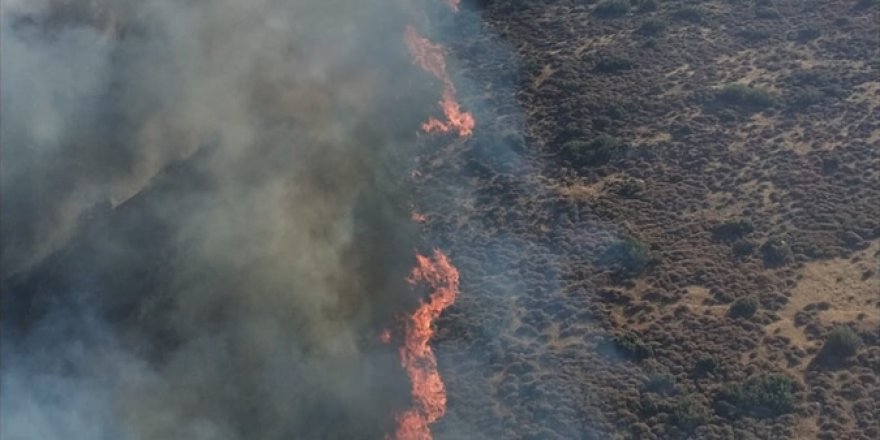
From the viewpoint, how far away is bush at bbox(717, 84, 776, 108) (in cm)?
3628

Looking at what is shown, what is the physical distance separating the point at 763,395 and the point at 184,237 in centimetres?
1843

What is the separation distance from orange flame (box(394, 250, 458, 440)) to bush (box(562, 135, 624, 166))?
743 cm

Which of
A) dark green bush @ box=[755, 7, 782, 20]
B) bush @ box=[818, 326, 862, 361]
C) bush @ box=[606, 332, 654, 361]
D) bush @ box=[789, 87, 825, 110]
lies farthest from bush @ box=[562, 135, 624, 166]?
dark green bush @ box=[755, 7, 782, 20]

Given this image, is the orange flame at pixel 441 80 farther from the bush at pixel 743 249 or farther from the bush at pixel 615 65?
the bush at pixel 743 249

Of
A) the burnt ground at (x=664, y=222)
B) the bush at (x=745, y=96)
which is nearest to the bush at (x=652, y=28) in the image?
the burnt ground at (x=664, y=222)

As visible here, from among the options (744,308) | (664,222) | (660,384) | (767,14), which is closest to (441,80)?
(664,222)

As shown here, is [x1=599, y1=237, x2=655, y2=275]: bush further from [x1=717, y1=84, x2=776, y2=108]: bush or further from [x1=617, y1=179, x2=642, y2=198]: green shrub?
[x1=717, y1=84, x2=776, y2=108]: bush

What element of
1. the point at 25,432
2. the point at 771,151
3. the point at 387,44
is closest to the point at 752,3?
the point at 771,151

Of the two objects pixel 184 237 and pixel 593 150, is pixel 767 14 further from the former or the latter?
pixel 184 237

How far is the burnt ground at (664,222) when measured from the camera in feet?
87.2

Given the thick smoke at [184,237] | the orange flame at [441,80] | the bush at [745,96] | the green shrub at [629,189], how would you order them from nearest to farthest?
the thick smoke at [184,237]
the green shrub at [629,189]
the bush at [745,96]
the orange flame at [441,80]

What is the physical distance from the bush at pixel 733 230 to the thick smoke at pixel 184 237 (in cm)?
1100

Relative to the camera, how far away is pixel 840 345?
27.1m

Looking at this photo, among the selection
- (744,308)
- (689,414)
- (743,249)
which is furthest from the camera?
(743,249)
